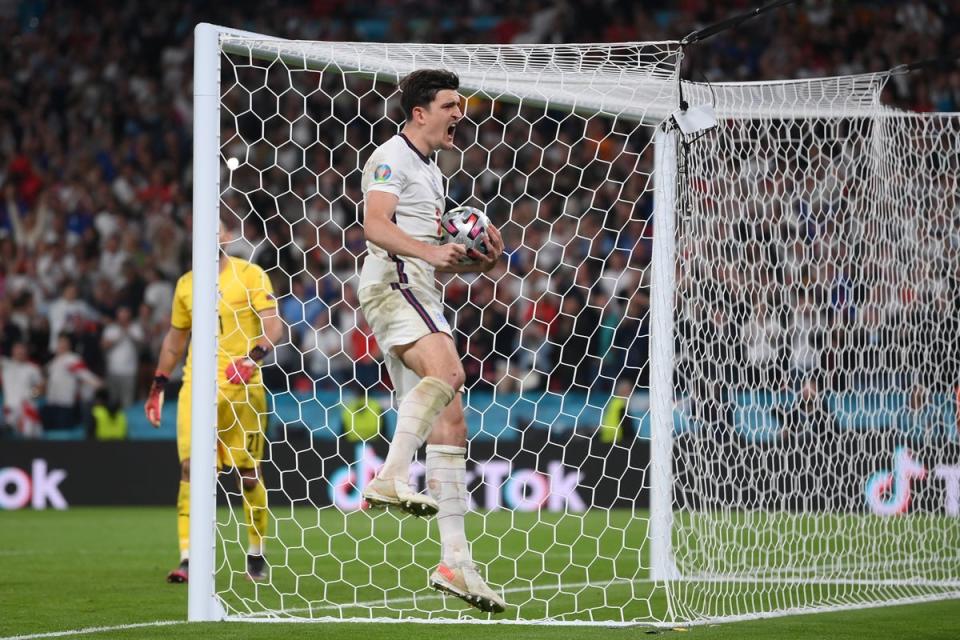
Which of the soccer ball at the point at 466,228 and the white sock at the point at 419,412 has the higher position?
the soccer ball at the point at 466,228

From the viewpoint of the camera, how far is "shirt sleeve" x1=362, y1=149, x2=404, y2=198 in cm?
586

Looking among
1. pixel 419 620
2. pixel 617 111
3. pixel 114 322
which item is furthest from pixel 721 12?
pixel 419 620

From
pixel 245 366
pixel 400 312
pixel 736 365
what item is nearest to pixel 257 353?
pixel 245 366

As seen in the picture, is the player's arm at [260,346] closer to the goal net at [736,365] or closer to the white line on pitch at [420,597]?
the goal net at [736,365]

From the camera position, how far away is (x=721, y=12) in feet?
63.2

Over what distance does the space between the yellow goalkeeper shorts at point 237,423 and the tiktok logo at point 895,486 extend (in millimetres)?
3794

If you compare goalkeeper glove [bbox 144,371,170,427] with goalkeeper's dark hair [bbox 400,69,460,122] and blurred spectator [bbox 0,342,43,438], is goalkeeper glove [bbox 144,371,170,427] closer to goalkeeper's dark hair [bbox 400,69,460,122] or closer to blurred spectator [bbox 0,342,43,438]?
goalkeeper's dark hair [bbox 400,69,460,122]

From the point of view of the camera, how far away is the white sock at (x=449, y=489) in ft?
19.6

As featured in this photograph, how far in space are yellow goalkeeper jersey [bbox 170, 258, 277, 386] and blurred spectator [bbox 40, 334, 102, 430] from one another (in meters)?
8.64

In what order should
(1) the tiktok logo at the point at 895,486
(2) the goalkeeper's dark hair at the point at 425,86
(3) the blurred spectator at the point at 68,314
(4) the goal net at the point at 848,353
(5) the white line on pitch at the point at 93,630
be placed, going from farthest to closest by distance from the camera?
(3) the blurred spectator at the point at 68,314, (1) the tiktok logo at the point at 895,486, (4) the goal net at the point at 848,353, (2) the goalkeeper's dark hair at the point at 425,86, (5) the white line on pitch at the point at 93,630

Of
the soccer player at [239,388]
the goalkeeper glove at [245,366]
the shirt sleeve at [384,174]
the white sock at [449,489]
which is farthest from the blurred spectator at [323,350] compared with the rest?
the shirt sleeve at [384,174]

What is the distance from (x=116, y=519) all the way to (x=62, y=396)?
11.0 ft

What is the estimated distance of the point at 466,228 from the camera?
228 inches

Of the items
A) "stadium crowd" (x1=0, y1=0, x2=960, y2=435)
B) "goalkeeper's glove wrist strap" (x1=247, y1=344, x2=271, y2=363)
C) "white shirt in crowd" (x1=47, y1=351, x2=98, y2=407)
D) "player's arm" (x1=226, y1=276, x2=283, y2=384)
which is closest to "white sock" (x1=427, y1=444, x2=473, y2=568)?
"player's arm" (x1=226, y1=276, x2=283, y2=384)
